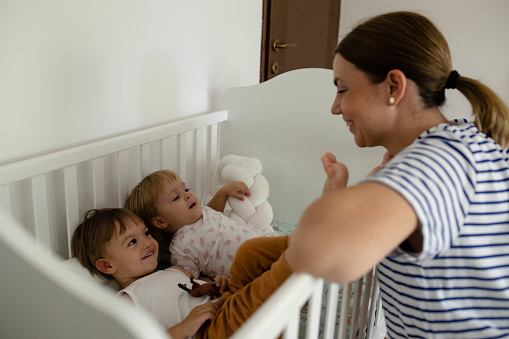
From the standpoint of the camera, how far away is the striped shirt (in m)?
0.62

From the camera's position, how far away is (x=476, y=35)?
3043mm

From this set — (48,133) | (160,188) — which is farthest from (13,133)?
(160,188)

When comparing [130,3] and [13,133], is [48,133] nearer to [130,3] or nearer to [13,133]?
[13,133]

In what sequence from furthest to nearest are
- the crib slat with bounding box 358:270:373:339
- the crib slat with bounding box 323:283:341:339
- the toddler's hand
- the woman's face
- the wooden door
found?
the wooden door < the toddler's hand < the crib slat with bounding box 358:270:373:339 < the woman's face < the crib slat with bounding box 323:283:341:339

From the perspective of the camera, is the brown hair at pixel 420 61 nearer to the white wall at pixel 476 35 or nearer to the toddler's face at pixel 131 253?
the toddler's face at pixel 131 253

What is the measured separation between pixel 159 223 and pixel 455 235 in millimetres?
894

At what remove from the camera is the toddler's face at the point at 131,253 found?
3.72 ft

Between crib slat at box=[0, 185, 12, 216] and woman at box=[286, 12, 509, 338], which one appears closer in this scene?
woman at box=[286, 12, 509, 338]

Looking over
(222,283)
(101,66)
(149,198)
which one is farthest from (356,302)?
(101,66)

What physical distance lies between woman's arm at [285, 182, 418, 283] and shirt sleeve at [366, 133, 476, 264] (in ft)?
0.06

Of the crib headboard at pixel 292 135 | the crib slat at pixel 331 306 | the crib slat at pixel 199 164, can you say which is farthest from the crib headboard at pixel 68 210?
the crib slat at pixel 331 306

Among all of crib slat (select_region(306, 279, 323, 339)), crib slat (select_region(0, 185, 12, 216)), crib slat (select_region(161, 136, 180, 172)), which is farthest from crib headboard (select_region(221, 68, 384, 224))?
crib slat (select_region(306, 279, 323, 339))

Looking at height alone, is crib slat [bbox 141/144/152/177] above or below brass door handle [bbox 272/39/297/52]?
below

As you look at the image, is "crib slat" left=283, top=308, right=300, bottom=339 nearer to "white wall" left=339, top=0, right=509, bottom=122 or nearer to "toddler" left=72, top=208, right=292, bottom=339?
"toddler" left=72, top=208, right=292, bottom=339
